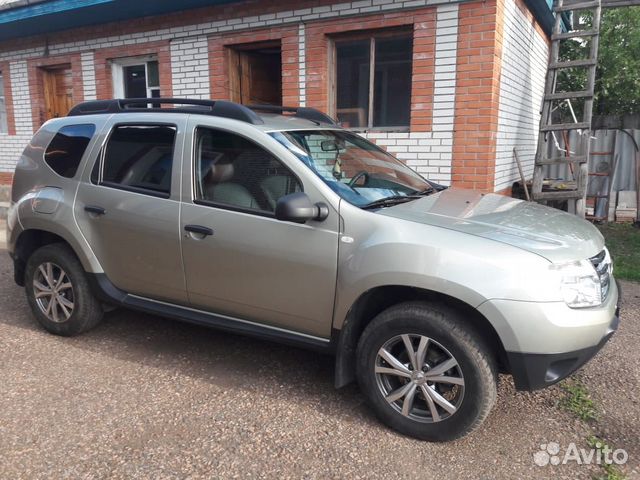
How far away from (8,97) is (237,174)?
8926mm

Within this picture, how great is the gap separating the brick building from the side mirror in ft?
12.9

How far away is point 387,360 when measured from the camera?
2.95 metres

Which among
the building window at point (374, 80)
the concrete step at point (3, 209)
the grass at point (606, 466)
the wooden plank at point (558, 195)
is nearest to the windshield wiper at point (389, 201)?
the grass at point (606, 466)

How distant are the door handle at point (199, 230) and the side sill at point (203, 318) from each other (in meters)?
0.58

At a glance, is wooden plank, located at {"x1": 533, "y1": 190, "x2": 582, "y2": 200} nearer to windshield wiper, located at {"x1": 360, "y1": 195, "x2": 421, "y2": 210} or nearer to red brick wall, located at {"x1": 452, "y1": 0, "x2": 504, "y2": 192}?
red brick wall, located at {"x1": 452, "y1": 0, "x2": 504, "y2": 192}

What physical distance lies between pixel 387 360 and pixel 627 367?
206 cm

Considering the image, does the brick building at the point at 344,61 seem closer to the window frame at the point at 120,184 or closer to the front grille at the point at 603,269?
the front grille at the point at 603,269

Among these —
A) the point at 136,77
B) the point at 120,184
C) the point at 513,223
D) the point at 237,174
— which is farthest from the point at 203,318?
the point at 136,77

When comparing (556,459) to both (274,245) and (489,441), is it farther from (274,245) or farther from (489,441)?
(274,245)

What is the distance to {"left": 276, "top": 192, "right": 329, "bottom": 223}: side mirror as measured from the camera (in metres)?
2.97

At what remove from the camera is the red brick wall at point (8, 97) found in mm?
10156

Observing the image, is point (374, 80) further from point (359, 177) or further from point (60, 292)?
point (60, 292)

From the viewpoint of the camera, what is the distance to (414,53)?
6.54 metres

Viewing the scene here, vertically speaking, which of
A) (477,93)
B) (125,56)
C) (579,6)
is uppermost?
(579,6)
